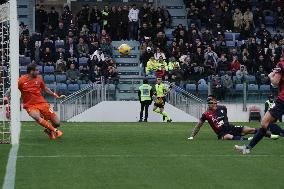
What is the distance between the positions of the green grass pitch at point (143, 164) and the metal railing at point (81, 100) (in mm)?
14079

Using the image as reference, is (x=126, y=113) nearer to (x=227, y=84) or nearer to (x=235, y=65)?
(x=227, y=84)

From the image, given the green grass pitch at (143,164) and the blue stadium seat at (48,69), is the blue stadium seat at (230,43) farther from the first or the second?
the green grass pitch at (143,164)

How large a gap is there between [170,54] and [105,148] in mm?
22080

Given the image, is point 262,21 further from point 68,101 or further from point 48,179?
point 48,179

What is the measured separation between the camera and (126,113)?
3753 centimetres

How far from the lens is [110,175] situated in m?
12.9

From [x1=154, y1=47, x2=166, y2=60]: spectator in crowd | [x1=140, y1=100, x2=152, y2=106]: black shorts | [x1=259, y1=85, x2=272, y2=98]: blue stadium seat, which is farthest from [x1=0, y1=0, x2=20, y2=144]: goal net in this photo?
[x1=154, y1=47, x2=166, y2=60]: spectator in crowd

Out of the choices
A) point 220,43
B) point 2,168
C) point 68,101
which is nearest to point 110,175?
point 2,168

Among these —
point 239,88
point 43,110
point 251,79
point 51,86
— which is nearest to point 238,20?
point 251,79

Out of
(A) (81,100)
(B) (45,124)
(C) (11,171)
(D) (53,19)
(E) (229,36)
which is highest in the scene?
(D) (53,19)

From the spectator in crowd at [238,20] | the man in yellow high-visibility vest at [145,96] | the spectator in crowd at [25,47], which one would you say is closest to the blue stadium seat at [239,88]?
the man in yellow high-visibility vest at [145,96]

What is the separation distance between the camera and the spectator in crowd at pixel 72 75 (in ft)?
123

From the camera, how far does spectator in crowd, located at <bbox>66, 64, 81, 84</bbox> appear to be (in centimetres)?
3748

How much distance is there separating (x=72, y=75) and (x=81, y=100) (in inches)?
54.4
